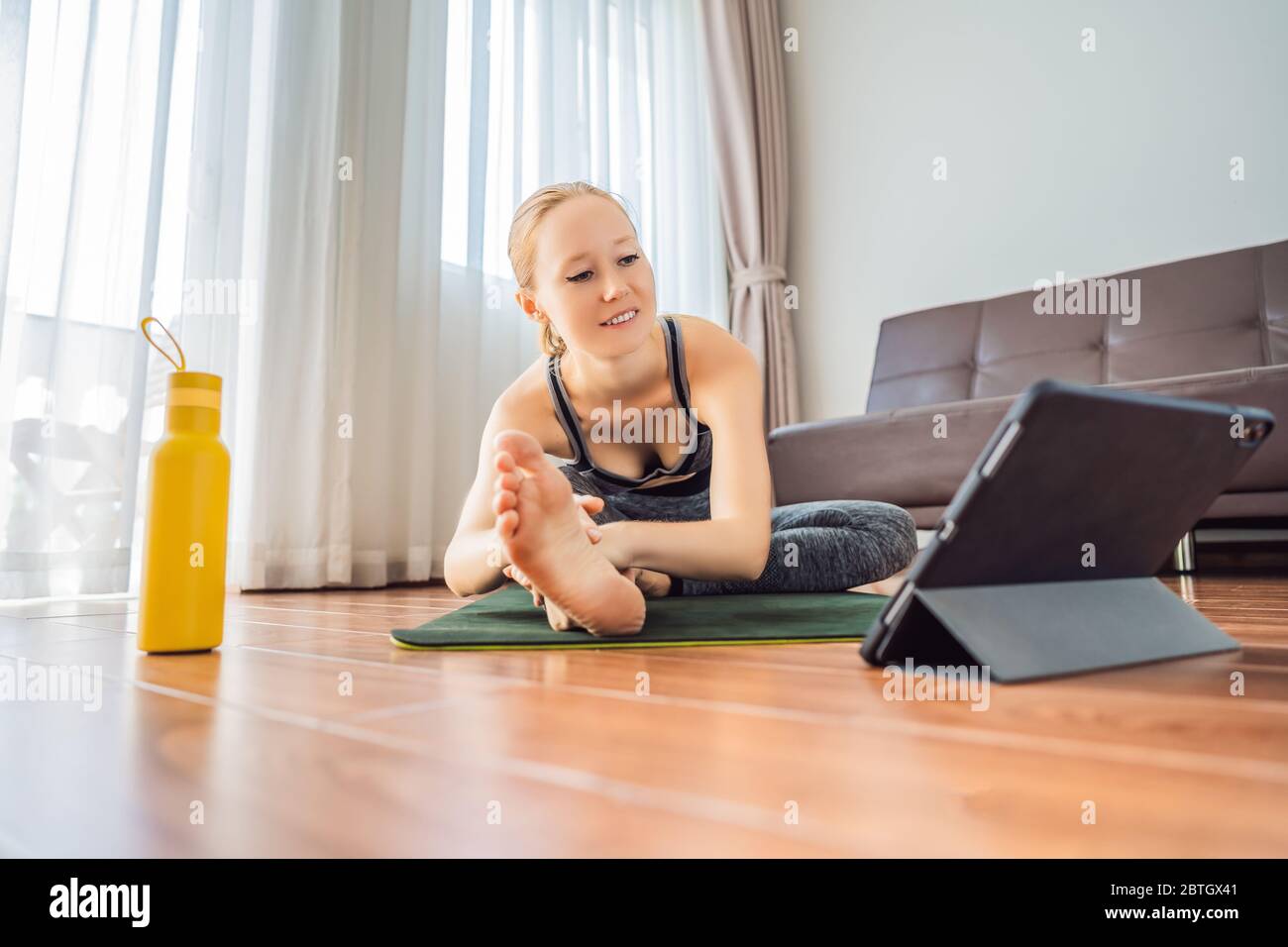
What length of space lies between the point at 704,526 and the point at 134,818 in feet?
2.18

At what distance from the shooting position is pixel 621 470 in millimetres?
1251

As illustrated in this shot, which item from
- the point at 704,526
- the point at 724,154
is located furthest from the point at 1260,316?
the point at 704,526

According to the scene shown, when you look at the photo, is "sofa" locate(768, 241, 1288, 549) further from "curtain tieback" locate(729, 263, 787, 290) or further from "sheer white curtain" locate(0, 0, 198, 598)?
"sheer white curtain" locate(0, 0, 198, 598)

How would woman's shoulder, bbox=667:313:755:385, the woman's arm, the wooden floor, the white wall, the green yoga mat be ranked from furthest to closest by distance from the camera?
the white wall
woman's shoulder, bbox=667:313:755:385
the woman's arm
the green yoga mat
the wooden floor

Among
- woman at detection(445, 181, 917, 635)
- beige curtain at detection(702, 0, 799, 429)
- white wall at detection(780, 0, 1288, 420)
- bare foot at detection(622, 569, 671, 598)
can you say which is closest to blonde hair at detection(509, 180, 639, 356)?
woman at detection(445, 181, 917, 635)

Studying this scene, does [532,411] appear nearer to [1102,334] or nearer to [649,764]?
[649,764]

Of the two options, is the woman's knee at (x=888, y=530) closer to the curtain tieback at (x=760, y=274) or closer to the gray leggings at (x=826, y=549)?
the gray leggings at (x=826, y=549)

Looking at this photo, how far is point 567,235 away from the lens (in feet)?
3.37

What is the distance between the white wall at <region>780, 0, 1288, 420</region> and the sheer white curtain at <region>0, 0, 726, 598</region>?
115 centimetres

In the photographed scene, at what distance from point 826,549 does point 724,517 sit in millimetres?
315

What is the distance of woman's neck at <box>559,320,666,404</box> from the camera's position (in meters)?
1.10

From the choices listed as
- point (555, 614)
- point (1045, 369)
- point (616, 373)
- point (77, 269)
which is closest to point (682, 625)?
point (555, 614)

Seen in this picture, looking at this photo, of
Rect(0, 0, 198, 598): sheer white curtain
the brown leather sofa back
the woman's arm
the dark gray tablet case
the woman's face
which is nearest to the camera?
the dark gray tablet case
